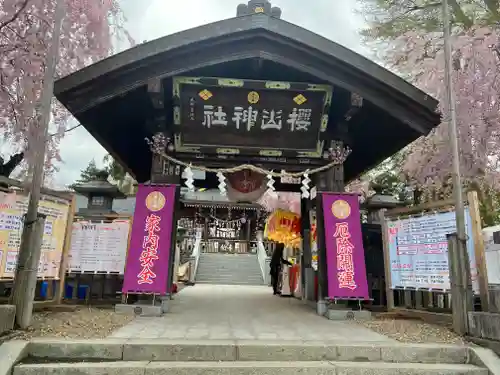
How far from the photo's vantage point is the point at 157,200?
782 cm

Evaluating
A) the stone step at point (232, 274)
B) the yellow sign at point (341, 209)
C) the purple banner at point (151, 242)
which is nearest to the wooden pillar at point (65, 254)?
the purple banner at point (151, 242)

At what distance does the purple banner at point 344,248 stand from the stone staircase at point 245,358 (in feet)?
8.99

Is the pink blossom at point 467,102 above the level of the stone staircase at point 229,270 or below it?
above

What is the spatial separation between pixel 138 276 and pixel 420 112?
261 inches

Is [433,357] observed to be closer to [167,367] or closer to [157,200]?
[167,367]

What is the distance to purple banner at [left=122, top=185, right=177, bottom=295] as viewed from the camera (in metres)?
7.36

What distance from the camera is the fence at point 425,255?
6.02 m

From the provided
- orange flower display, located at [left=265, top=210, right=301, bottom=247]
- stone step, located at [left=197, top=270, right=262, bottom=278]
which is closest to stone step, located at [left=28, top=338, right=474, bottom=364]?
orange flower display, located at [left=265, top=210, right=301, bottom=247]

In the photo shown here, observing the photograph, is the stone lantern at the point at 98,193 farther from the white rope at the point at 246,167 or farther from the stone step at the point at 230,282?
the stone step at the point at 230,282

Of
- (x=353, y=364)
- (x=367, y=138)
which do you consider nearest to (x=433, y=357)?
(x=353, y=364)

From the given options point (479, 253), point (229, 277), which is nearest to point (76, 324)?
point (479, 253)

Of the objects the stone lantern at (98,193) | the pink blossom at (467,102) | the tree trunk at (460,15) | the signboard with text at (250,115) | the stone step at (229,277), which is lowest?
the stone step at (229,277)

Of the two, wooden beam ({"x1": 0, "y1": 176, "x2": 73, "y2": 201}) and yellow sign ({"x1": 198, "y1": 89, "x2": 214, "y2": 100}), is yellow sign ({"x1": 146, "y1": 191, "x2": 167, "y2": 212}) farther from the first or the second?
yellow sign ({"x1": 198, "y1": 89, "x2": 214, "y2": 100})

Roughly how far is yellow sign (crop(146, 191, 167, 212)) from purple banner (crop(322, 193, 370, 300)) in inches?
136
